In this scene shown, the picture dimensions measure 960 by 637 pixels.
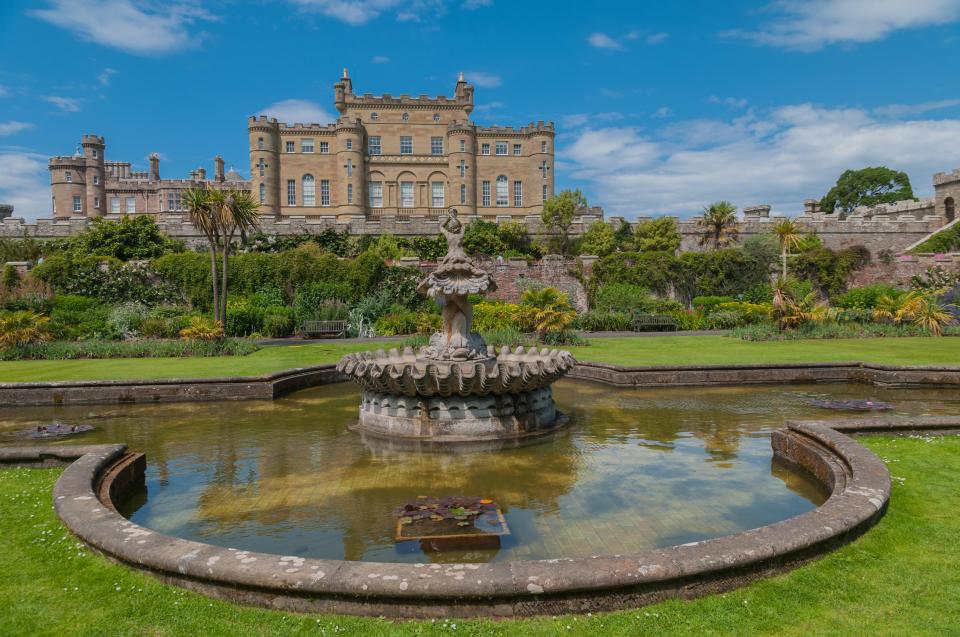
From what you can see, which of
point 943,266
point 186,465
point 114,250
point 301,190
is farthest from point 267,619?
point 301,190

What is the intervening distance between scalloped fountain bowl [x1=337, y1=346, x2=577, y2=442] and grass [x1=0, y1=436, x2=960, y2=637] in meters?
4.86

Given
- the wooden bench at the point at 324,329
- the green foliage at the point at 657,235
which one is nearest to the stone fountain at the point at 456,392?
the wooden bench at the point at 324,329

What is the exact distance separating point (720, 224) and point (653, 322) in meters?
17.1

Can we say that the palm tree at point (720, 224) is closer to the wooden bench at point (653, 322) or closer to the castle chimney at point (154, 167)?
the wooden bench at point (653, 322)

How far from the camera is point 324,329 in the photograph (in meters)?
27.4

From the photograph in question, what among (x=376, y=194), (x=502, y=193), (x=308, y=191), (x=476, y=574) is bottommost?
(x=476, y=574)

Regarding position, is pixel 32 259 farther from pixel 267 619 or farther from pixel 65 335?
pixel 267 619

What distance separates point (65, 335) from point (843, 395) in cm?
2685

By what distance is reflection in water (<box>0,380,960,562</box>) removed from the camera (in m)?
5.82

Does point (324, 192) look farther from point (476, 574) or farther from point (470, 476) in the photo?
point (476, 574)

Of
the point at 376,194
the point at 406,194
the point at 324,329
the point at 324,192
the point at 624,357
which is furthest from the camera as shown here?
the point at 406,194

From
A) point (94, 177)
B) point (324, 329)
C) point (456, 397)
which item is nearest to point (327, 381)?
point (456, 397)

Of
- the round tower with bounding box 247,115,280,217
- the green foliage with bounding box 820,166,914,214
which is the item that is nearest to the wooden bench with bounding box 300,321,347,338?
the round tower with bounding box 247,115,280,217

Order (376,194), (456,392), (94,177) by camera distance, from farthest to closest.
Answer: (94,177) → (376,194) → (456,392)
